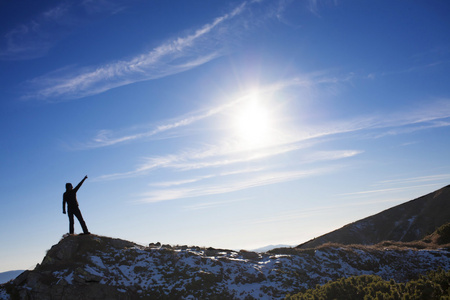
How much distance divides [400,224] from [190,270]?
47046mm

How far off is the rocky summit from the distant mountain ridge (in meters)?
22.0

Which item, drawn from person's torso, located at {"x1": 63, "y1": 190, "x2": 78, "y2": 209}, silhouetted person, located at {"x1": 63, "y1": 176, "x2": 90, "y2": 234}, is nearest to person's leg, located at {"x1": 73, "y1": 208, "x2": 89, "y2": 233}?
silhouetted person, located at {"x1": 63, "y1": 176, "x2": 90, "y2": 234}

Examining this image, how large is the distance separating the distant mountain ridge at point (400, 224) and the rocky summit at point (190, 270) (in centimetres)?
2205

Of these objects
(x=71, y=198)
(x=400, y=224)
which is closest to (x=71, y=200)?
(x=71, y=198)

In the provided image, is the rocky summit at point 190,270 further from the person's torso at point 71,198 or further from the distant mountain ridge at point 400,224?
the distant mountain ridge at point 400,224

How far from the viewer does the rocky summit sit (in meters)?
17.6

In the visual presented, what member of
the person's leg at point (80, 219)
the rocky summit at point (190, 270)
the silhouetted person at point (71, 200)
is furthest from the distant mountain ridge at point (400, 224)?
the silhouetted person at point (71, 200)

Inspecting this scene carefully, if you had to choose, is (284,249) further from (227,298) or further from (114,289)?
(114,289)

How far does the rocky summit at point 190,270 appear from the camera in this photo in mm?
17609

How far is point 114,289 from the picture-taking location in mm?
17891

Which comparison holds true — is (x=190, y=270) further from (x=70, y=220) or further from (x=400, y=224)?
(x=400, y=224)

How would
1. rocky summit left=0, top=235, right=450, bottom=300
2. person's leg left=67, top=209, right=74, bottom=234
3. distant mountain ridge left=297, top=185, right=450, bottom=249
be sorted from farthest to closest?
distant mountain ridge left=297, top=185, right=450, bottom=249 → person's leg left=67, top=209, right=74, bottom=234 → rocky summit left=0, top=235, right=450, bottom=300

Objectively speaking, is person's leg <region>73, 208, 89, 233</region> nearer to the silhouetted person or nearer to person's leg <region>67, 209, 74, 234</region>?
the silhouetted person

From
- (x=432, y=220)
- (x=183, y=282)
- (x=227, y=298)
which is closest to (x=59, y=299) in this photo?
(x=183, y=282)
